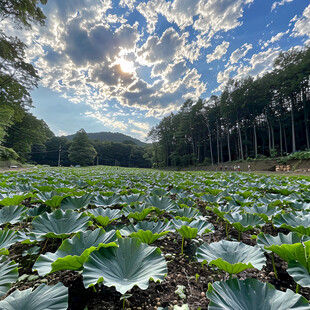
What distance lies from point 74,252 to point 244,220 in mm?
1172

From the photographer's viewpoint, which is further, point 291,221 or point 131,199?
point 131,199

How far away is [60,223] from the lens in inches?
43.9

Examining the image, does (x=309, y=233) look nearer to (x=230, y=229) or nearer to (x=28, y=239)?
(x=230, y=229)

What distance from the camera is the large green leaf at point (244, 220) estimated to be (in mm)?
1177

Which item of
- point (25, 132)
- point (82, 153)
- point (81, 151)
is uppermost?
point (25, 132)

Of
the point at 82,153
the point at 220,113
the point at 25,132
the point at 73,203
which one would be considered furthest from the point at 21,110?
the point at 220,113

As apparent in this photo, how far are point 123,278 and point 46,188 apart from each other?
219cm

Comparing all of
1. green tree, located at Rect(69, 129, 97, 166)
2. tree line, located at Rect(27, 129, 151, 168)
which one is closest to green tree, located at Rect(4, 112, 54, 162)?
tree line, located at Rect(27, 129, 151, 168)

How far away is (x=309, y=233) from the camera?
108 cm

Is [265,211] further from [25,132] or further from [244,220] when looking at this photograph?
[25,132]

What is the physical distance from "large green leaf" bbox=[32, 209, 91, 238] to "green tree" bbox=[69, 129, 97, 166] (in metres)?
38.7

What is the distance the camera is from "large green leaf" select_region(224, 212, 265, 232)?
118cm

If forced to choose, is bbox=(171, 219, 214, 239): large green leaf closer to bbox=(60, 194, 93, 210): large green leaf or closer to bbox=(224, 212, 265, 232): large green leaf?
bbox=(224, 212, 265, 232): large green leaf

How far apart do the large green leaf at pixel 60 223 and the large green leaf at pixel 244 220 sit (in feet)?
3.40
